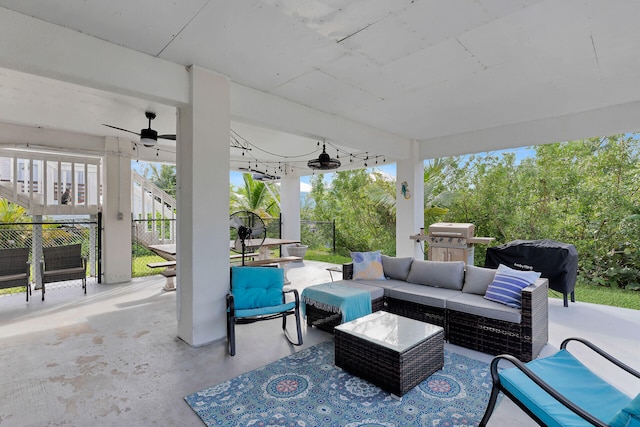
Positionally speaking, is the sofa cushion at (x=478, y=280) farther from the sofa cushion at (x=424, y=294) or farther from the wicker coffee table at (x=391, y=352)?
the wicker coffee table at (x=391, y=352)

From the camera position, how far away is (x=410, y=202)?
6.78 meters

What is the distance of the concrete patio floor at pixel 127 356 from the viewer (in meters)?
2.23

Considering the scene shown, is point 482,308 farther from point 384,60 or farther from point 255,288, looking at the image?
point 384,60

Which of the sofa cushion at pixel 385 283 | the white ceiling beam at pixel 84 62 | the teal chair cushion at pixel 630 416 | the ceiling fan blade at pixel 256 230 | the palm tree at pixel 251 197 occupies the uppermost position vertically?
the white ceiling beam at pixel 84 62

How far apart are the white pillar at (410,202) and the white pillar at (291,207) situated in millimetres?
3800

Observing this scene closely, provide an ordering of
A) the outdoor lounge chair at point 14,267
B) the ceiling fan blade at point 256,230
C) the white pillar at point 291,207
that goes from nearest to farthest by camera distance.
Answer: the ceiling fan blade at point 256,230 → the outdoor lounge chair at point 14,267 → the white pillar at point 291,207

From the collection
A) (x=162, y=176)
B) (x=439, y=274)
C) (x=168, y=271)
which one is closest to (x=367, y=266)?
(x=439, y=274)

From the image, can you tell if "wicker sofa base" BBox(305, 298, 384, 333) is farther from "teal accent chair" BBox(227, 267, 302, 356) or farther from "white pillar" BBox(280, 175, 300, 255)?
"white pillar" BBox(280, 175, 300, 255)

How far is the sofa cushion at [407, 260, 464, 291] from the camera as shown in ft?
12.7

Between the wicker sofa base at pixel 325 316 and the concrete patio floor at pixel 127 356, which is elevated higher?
the wicker sofa base at pixel 325 316

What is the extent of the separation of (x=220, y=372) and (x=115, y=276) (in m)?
4.76

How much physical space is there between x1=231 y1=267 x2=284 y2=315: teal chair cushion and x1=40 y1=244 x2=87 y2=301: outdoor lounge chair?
3.72 m

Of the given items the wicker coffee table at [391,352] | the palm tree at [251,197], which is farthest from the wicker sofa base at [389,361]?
the palm tree at [251,197]

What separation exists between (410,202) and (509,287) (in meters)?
3.74
